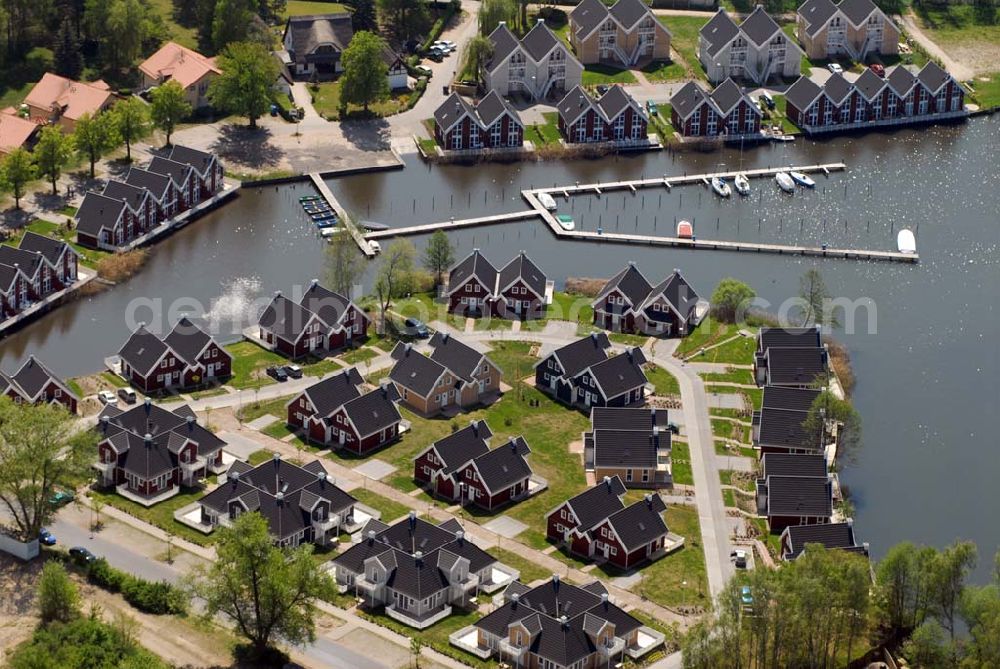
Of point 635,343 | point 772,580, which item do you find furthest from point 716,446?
point 772,580

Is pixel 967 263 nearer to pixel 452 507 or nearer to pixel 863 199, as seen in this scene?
pixel 863 199

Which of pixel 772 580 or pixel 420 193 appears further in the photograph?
pixel 420 193

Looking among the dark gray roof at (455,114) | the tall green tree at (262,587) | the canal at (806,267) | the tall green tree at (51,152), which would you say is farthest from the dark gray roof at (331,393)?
the dark gray roof at (455,114)

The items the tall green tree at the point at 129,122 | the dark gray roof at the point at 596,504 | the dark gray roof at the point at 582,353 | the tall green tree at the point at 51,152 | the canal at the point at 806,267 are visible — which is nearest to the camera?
→ the dark gray roof at the point at 596,504

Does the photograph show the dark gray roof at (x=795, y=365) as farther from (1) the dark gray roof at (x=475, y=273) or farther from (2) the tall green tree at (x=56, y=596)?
(2) the tall green tree at (x=56, y=596)

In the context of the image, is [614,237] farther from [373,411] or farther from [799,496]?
[799,496]

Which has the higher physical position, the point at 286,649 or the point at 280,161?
the point at 280,161

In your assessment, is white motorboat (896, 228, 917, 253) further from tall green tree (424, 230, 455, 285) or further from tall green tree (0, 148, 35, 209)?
tall green tree (0, 148, 35, 209)

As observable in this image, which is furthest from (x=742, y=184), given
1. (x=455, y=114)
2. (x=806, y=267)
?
(x=455, y=114)
